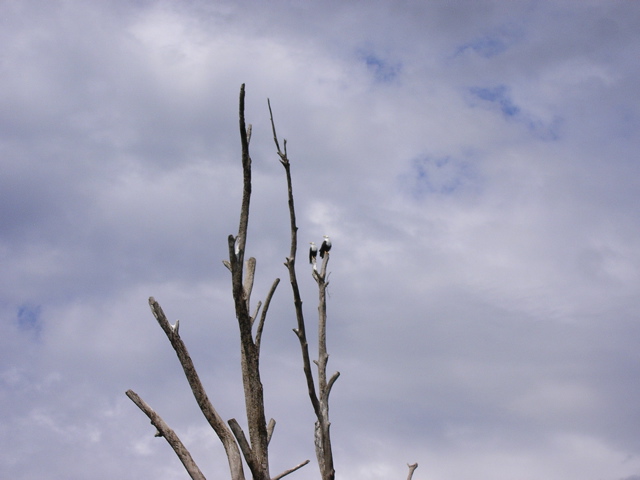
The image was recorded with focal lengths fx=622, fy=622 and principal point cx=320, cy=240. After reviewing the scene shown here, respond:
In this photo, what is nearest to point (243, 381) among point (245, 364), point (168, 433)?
point (245, 364)

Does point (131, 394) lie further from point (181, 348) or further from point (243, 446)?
point (243, 446)

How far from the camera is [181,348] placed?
6688mm

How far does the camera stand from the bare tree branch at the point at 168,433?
6.75m

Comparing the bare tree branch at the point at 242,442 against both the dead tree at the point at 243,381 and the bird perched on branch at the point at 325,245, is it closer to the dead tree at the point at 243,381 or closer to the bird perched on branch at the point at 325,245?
the dead tree at the point at 243,381

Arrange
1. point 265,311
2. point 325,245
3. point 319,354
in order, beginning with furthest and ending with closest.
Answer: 1. point 325,245
2. point 319,354
3. point 265,311

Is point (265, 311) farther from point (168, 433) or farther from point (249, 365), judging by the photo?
point (168, 433)

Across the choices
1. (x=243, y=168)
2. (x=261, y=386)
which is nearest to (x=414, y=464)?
(x=261, y=386)

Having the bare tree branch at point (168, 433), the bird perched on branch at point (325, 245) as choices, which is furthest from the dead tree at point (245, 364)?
the bird perched on branch at point (325, 245)

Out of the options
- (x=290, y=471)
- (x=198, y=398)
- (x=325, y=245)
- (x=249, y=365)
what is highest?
(x=325, y=245)

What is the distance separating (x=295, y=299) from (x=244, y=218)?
1196 millimetres

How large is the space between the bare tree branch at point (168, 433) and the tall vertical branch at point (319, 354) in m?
1.47

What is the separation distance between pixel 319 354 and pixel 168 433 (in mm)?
2881

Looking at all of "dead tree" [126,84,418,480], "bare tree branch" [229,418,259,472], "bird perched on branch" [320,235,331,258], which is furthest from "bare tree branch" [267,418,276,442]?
"bird perched on branch" [320,235,331,258]

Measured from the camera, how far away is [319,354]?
9.19 m
